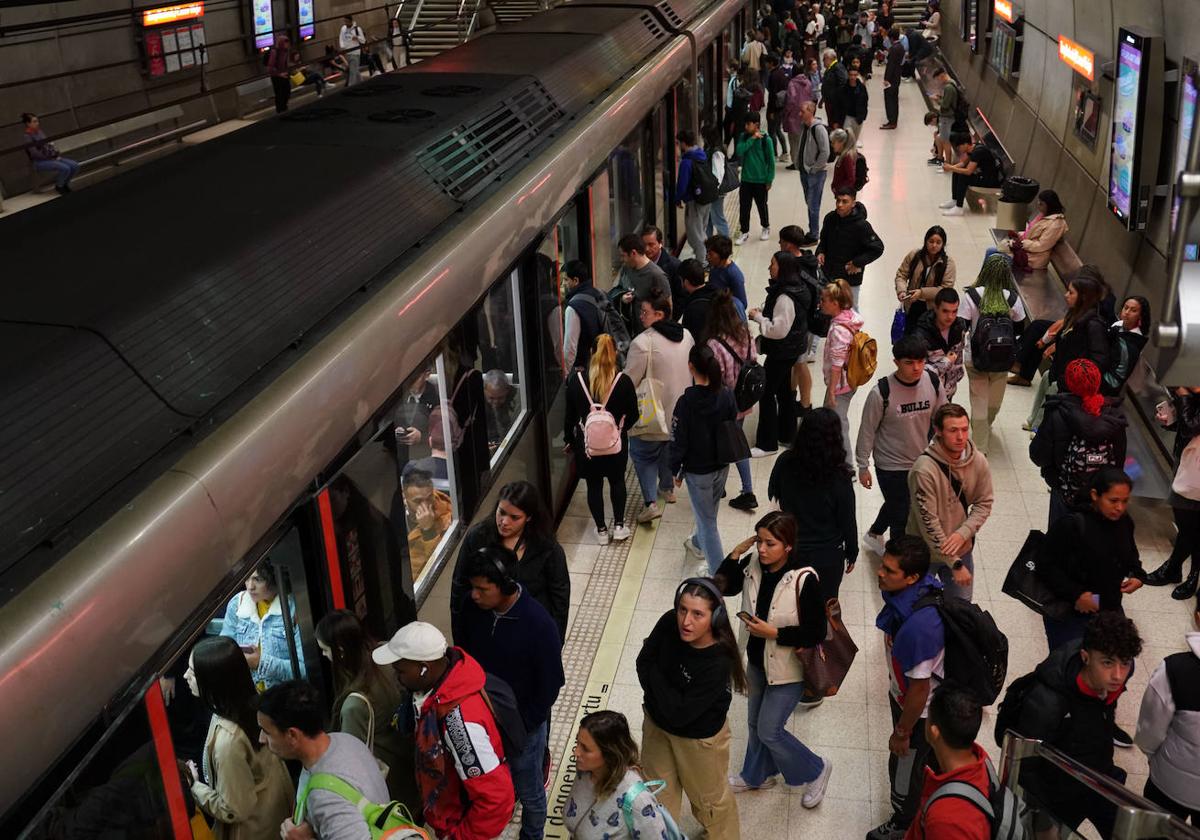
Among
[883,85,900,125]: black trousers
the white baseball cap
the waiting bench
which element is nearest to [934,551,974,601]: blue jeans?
the white baseball cap

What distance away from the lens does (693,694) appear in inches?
158

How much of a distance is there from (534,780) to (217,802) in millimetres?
1583

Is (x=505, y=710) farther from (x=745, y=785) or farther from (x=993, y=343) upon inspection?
(x=993, y=343)

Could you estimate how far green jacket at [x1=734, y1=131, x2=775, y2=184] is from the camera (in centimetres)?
1217

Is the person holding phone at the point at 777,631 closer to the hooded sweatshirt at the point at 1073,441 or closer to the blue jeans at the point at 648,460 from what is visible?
the hooded sweatshirt at the point at 1073,441

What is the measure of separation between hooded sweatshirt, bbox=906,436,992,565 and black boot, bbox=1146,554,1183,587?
168cm

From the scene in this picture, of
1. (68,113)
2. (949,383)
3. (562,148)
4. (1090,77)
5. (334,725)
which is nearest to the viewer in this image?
(334,725)

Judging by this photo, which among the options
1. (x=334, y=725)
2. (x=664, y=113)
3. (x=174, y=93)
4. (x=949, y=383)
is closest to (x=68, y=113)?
(x=174, y=93)

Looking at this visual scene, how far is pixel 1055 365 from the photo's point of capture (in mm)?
7070

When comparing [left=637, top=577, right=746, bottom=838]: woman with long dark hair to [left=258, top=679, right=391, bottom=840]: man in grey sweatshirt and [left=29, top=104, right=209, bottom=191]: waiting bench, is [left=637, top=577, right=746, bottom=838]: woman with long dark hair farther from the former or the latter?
[left=29, top=104, right=209, bottom=191]: waiting bench

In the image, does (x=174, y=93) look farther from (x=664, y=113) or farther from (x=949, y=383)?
(x=949, y=383)

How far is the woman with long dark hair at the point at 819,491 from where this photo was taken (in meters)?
4.92

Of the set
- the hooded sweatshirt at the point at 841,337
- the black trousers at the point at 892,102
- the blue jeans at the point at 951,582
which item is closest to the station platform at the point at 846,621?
the blue jeans at the point at 951,582

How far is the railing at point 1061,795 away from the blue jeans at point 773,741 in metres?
0.96
